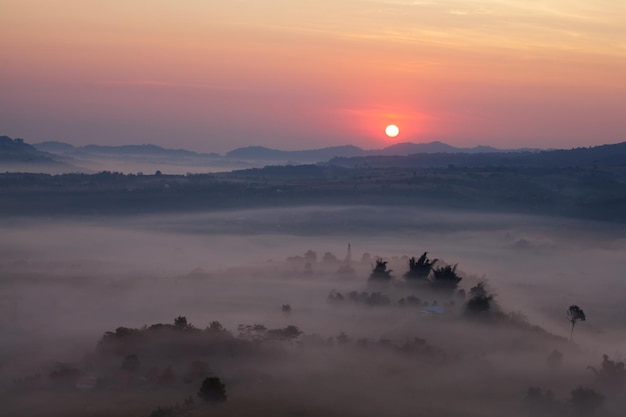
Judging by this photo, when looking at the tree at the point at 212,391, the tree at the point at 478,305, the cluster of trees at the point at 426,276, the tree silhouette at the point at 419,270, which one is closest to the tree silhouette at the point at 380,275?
the cluster of trees at the point at 426,276

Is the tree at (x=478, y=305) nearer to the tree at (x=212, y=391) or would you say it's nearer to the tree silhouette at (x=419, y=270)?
the tree silhouette at (x=419, y=270)

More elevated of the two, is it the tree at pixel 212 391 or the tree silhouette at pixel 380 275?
the tree silhouette at pixel 380 275

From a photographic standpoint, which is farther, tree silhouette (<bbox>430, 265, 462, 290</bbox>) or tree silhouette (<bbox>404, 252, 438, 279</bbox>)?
tree silhouette (<bbox>404, 252, 438, 279</bbox>)

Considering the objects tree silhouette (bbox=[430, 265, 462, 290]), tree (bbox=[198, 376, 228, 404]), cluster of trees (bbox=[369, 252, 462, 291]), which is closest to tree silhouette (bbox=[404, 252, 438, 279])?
cluster of trees (bbox=[369, 252, 462, 291])

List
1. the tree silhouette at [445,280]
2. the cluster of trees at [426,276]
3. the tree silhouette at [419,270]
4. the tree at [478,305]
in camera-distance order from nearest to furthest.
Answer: the tree at [478,305], the tree silhouette at [445,280], the cluster of trees at [426,276], the tree silhouette at [419,270]

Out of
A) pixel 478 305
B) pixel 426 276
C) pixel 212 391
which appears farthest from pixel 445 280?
pixel 212 391

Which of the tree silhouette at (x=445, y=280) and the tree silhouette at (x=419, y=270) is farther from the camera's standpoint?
the tree silhouette at (x=419, y=270)

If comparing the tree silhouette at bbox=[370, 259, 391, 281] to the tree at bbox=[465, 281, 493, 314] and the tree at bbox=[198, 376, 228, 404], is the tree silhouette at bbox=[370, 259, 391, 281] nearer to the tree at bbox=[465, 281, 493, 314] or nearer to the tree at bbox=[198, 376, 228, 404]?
the tree at bbox=[465, 281, 493, 314]

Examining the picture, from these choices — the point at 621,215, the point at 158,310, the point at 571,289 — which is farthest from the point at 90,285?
the point at 621,215

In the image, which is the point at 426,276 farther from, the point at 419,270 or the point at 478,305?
the point at 478,305
